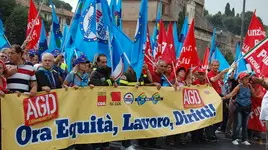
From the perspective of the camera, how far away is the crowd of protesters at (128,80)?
6543 millimetres

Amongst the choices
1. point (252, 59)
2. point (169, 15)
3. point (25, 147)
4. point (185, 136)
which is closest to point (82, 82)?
point (25, 147)

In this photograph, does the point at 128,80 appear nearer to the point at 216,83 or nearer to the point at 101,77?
the point at 101,77

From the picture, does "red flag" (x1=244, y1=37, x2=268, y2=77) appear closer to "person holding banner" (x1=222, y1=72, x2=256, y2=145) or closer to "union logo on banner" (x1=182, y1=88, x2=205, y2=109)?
"person holding banner" (x1=222, y1=72, x2=256, y2=145)

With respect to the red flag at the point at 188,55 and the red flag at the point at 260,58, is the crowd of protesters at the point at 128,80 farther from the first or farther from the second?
the red flag at the point at 260,58

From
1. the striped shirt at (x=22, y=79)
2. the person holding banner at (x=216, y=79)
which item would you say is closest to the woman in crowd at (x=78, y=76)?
the striped shirt at (x=22, y=79)

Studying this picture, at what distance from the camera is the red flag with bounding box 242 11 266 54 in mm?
10844

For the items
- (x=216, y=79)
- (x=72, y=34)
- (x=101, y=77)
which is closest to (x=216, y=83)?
(x=216, y=79)

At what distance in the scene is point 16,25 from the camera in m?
57.8

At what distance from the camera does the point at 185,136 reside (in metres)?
10.1

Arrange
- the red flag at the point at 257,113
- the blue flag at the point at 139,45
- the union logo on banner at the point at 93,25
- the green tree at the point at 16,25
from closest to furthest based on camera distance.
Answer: the blue flag at the point at 139,45 < the union logo on banner at the point at 93,25 < the red flag at the point at 257,113 < the green tree at the point at 16,25

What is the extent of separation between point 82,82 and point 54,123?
4.04 feet

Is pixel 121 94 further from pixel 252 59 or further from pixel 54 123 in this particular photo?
pixel 252 59

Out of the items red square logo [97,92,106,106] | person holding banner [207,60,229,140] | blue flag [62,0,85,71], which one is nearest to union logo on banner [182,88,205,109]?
person holding banner [207,60,229,140]

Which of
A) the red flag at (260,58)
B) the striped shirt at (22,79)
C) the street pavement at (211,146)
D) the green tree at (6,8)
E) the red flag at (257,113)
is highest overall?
the green tree at (6,8)
